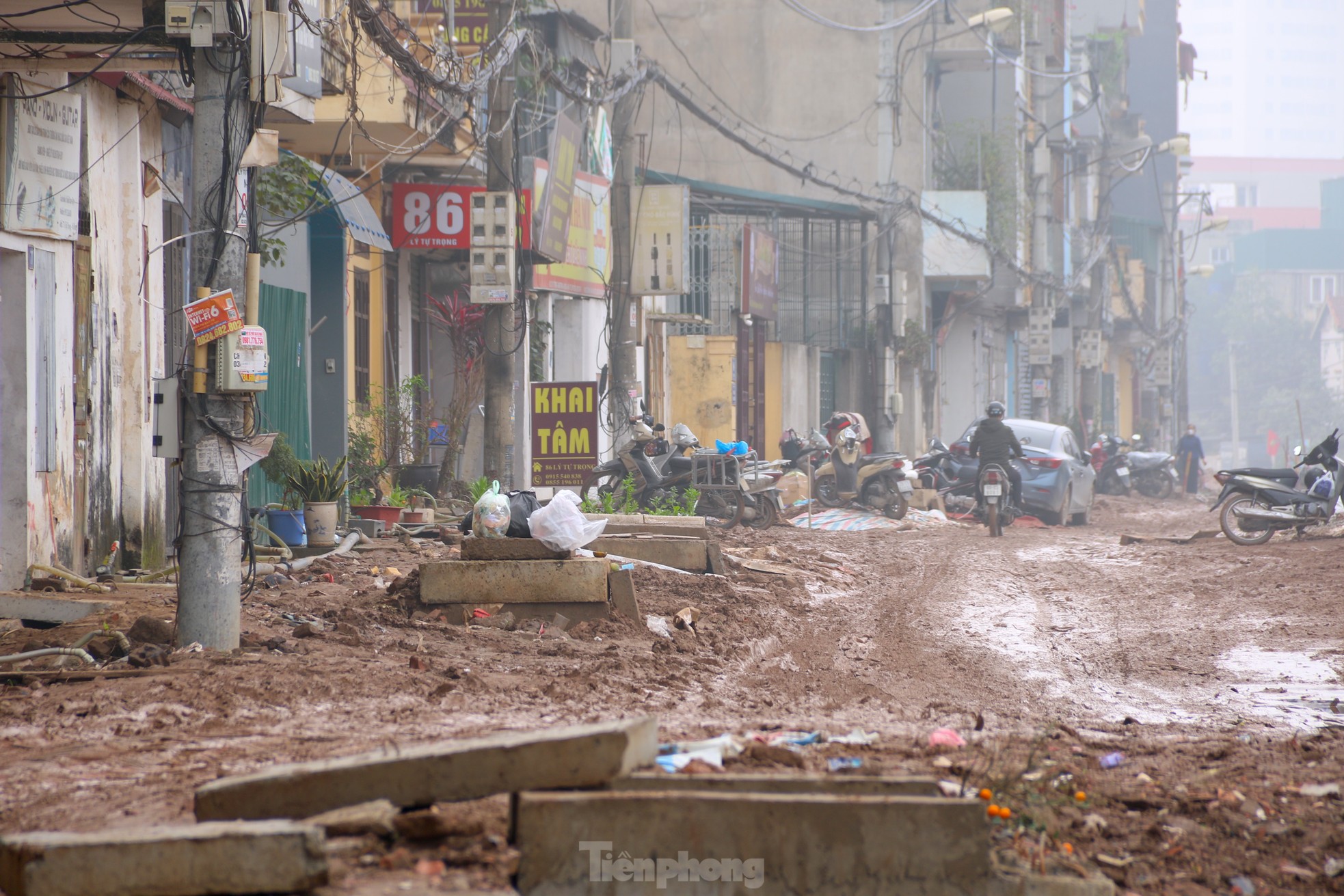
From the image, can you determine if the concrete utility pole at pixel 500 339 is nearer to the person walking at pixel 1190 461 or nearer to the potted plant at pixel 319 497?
the potted plant at pixel 319 497

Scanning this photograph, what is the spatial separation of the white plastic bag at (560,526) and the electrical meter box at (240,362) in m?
2.03

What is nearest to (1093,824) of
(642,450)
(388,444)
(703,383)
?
(642,450)

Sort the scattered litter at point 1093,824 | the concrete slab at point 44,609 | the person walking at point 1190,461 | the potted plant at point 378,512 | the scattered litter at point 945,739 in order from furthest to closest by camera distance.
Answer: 1. the person walking at point 1190,461
2. the potted plant at point 378,512
3. the concrete slab at point 44,609
4. the scattered litter at point 945,739
5. the scattered litter at point 1093,824

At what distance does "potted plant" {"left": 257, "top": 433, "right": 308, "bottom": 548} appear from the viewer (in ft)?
37.9

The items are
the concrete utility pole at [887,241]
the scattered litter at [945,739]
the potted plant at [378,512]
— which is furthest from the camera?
the concrete utility pole at [887,241]

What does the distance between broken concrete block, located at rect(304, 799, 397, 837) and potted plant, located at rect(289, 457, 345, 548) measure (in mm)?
8107

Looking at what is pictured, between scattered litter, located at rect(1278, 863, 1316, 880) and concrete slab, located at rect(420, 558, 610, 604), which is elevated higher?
concrete slab, located at rect(420, 558, 610, 604)

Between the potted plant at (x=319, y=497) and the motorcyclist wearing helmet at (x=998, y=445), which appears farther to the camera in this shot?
the motorcyclist wearing helmet at (x=998, y=445)

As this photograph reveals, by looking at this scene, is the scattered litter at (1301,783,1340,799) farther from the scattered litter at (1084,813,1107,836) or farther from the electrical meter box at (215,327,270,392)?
the electrical meter box at (215,327,270,392)

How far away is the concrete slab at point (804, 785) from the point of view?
411 centimetres

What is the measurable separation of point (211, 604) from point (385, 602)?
1.66m

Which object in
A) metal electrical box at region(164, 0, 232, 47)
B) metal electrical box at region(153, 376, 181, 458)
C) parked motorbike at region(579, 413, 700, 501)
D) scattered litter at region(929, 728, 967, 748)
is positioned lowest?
scattered litter at region(929, 728, 967, 748)

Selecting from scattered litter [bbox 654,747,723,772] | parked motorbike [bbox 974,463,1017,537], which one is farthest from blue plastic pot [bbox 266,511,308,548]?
parked motorbike [bbox 974,463,1017,537]

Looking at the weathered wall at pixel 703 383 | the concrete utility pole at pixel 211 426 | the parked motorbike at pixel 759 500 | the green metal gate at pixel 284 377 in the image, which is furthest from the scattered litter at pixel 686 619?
the weathered wall at pixel 703 383
